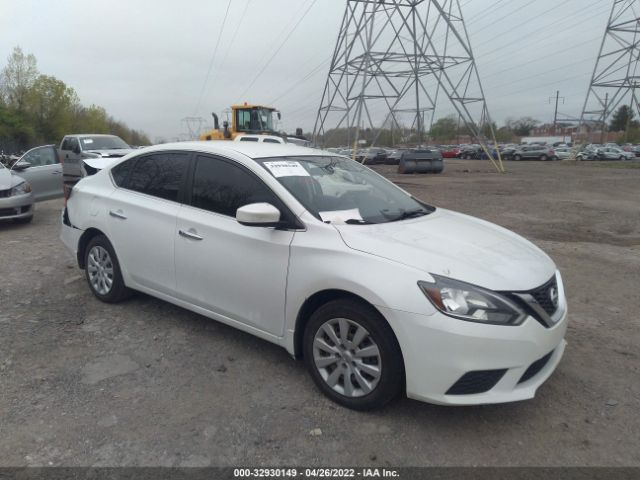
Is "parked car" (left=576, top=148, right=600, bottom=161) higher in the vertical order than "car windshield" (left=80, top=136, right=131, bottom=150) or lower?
lower

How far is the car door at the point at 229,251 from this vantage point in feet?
11.2

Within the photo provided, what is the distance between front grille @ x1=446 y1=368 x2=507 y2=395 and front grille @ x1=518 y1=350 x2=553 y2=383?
19cm

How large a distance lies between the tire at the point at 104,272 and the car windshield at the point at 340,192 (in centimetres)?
188

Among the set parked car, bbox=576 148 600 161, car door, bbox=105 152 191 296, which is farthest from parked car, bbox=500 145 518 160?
car door, bbox=105 152 191 296

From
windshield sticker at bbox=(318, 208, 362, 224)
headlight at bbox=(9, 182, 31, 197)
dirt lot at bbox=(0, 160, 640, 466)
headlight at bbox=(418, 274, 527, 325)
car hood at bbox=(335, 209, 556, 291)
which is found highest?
windshield sticker at bbox=(318, 208, 362, 224)

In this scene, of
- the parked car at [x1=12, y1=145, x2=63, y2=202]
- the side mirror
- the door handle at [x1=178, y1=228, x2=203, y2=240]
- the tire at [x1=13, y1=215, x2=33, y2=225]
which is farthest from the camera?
the parked car at [x1=12, y1=145, x2=63, y2=202]

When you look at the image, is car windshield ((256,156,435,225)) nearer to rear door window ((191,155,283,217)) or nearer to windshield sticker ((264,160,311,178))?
windshield sticker ((264,160,311,178))

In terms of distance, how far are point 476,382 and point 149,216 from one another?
2.92 m

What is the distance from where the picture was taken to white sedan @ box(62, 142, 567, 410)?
2785mm

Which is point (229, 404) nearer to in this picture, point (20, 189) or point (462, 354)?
point (462, 354)

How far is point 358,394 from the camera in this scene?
309cm

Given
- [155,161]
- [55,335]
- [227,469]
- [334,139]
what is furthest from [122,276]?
[334,139]

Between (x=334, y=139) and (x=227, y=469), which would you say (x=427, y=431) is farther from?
(x=334, y=139)

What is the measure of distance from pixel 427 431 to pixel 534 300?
0.99 meters
